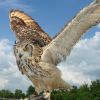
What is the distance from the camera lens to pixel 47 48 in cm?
861

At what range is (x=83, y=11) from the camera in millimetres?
8406

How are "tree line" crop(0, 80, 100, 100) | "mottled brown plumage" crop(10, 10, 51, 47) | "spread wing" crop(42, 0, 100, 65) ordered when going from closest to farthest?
"spread wing" crop(42, 0, 100, 65) → "mottled brown plumage" crop(10, 10, 51, 47) → "tree line" crop(0, 80, 100, 100)

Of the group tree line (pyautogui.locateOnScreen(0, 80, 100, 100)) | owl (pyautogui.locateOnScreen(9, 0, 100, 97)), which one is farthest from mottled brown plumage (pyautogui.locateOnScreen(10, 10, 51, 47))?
tree line (pyautogui.locateOnScreen(0, 80, 100, 100))

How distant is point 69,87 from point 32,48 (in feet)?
2.92

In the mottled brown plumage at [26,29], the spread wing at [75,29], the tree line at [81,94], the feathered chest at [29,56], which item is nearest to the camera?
the spread wing at [75,29]

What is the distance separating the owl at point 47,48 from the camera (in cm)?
840

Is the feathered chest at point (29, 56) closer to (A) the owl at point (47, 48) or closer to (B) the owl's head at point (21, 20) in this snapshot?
(A) the owl at point (47, 48)

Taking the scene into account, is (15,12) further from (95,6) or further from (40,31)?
(95,6)

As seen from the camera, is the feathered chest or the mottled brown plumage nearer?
the feathered chest

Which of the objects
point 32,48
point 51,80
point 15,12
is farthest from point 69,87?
point 15,12

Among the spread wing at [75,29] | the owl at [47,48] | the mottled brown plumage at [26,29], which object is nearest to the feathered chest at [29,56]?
the owl at [47,48]

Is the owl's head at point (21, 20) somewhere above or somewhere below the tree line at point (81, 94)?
below

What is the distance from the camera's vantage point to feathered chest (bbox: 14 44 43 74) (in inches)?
337

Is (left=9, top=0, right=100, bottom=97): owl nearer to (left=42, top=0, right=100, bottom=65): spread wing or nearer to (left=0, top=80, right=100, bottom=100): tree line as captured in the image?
(left=42, top=0, right=100, bottom=65): spread wing
